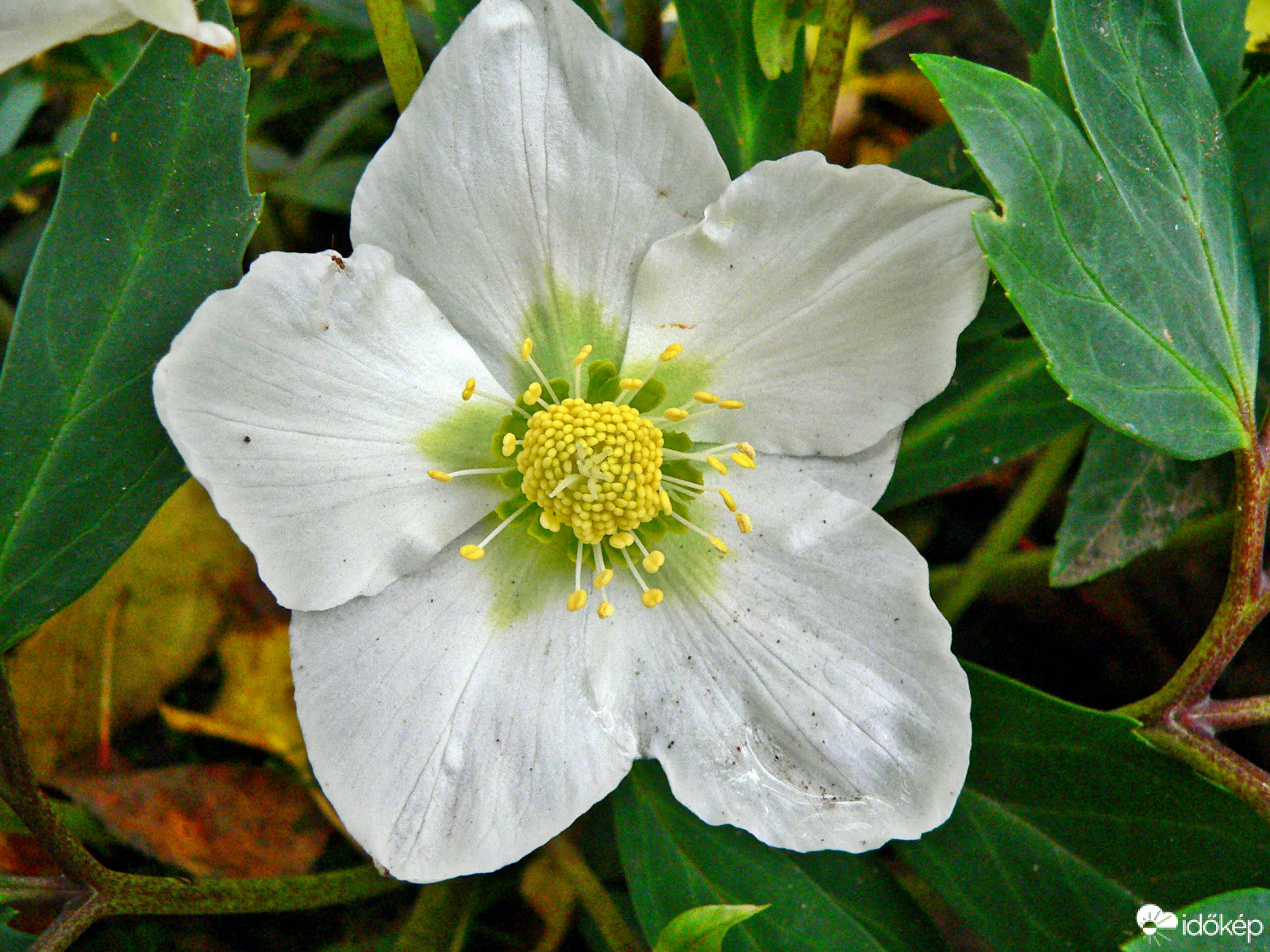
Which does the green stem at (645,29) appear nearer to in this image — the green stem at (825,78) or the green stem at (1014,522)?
the green stem at (825,78)

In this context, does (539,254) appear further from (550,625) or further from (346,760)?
(346,760)

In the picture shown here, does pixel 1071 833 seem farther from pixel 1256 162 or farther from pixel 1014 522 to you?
pixel 1256 162

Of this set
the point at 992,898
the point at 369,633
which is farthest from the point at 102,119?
the point at 992,898

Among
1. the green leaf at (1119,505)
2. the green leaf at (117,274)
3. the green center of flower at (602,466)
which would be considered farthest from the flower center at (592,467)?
the green leaf at (1119,505)

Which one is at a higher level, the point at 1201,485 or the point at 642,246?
the point at 642,246

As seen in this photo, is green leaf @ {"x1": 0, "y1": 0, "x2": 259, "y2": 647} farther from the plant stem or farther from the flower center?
the plant stem

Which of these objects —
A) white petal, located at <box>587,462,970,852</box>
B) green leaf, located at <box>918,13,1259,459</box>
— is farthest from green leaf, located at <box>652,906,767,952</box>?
green leaf, located at <box>918,13,1259,459</box>
